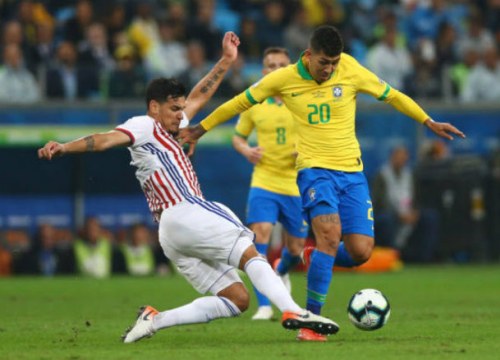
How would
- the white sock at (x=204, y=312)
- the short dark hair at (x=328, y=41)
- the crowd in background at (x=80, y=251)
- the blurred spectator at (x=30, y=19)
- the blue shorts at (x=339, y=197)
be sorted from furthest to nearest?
the blurred spectator at (x=30, y=19)
the crowd in background at (x=80, y=251)
the blue shorts at (x=339, y=197)
the short dark hair at (x=328, y=41)
the white sock at (x=204, y=312)

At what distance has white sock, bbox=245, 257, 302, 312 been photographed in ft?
32.4

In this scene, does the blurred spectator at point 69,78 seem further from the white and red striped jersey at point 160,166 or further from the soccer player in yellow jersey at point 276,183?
the white and red striped jersey at point 160,166

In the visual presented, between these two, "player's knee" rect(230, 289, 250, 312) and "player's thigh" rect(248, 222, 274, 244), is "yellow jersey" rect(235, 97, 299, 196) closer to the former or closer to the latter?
"player's thigh" rect(248, 222, 274, 244)

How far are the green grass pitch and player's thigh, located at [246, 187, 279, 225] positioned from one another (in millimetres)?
1039

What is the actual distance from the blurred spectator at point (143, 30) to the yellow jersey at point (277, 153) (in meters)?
9.58

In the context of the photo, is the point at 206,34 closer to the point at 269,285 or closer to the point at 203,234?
the point at 203,234

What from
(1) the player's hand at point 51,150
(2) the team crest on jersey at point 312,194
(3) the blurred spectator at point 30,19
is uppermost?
(3) the blurred spectator at point 30,19

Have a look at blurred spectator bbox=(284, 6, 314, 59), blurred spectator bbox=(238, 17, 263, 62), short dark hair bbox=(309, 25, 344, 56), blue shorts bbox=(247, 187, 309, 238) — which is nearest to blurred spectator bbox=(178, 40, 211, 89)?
blurred spectator bbox=(238, 17, 263, 62)

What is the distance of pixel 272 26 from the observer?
84.6 feet

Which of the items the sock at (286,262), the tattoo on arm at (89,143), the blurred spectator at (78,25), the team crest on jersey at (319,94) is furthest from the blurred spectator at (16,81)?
the tattoo on arm at (89,143)

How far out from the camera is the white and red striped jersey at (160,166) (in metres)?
10.2

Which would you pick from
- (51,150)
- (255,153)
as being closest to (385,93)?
(255,153)

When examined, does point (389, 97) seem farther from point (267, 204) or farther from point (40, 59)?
point (40, 59)

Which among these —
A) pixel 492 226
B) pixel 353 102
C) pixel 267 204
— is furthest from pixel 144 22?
pixel 353 102
